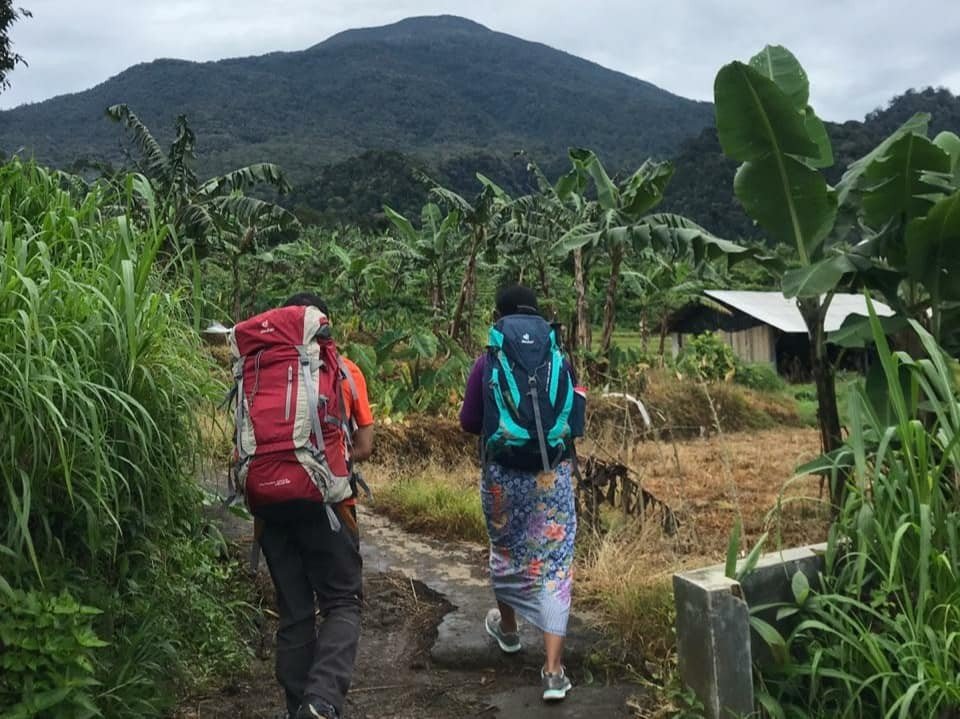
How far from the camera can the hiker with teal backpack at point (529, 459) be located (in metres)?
3.72

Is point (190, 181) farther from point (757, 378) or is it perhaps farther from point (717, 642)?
point (757, 378)

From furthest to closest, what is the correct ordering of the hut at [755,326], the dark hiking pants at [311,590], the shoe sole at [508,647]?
the hut at [755,326], the shoe sole at [508,647], the dark hiking pants at [311,590]

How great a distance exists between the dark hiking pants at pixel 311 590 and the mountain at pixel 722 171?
1424 inches

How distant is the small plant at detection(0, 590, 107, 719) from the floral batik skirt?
171 cm

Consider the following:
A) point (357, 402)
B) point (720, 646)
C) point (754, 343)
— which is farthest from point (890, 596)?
point (754, 343)

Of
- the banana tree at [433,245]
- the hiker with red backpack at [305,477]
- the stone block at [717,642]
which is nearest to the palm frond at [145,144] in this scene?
the banana tree at [433,245]

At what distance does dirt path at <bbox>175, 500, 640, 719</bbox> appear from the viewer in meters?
3.67

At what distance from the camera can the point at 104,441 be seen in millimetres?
2891

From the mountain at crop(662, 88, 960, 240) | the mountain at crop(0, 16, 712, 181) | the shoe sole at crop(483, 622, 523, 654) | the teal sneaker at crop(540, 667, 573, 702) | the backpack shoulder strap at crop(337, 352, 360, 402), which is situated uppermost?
the mountain at crop(0, 16, 712, 181)

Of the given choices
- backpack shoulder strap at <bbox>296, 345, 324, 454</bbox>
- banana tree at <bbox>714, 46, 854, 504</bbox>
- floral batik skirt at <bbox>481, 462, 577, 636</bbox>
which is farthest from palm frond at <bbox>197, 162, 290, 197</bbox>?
backpack shoulder strap at <bbox>296, 345, 324, 454</bbox>

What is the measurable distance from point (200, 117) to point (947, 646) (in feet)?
362

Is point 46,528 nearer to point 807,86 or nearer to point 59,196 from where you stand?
point 59,196

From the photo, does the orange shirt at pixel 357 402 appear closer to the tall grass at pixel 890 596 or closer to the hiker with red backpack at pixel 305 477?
the hiker with red backpack at pixel 305 477

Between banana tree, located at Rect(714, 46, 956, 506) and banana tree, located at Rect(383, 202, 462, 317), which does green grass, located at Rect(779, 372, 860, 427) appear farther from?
banana tree, located at Rect(714, 46, 956, 506)
